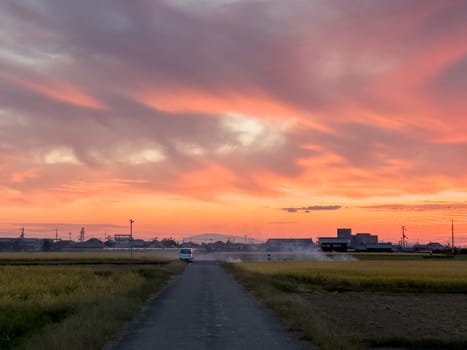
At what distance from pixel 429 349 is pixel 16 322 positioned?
45.1ft

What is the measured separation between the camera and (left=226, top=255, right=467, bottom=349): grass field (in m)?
16.7

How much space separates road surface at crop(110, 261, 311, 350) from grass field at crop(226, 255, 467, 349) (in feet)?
2.45

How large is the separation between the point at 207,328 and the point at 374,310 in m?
12.9

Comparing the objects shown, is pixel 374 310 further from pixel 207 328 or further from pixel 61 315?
pixel 61 315

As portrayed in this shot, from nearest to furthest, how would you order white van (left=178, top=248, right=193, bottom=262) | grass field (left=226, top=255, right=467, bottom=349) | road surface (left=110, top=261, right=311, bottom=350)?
1. road surface (left=110, top=261, right=311, bottom=350)
2. grass field (left=226, top=255, right=467, bottom=349)
3. white van (left=178, top=248, right=193, bottom=262)

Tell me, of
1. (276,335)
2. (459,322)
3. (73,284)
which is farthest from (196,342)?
(73,284)

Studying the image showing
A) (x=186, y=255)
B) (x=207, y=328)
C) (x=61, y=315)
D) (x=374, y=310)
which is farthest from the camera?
(x=186, y=255)

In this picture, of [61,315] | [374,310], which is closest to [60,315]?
[61,315]

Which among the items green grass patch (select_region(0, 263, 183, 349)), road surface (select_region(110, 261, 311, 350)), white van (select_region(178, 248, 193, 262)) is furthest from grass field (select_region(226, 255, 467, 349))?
white van (select_region(178, 248, 193, 262))

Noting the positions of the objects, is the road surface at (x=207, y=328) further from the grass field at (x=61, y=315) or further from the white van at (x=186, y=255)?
the white van at (x=186, y=255)

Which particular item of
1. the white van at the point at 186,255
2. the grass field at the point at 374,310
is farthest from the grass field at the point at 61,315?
the white van at the point at 186,255

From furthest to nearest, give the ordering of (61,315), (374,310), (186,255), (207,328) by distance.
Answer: (186,255), (374,310), (61,315), (207,328)

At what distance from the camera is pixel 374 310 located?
2738 cm

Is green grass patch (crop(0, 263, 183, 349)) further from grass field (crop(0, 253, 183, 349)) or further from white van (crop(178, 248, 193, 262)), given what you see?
white van (crop(178, 248, 193, 262))
